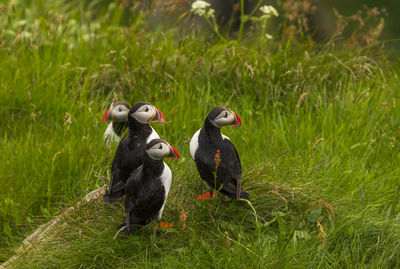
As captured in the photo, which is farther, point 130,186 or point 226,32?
point 226,32

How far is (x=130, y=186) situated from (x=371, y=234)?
1433 mm

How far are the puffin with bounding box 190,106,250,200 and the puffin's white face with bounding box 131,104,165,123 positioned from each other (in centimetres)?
A: 28

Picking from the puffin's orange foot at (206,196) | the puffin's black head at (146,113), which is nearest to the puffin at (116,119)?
the puffin's black head at (146,113)

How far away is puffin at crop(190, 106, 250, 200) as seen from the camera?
307 cm

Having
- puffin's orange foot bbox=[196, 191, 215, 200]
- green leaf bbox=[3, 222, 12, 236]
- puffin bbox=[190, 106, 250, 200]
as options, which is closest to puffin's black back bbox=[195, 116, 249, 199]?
puffin bbox=[190, 106, 250, 200]

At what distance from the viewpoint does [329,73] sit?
16.3 feet

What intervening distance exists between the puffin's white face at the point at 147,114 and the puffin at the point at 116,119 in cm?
92

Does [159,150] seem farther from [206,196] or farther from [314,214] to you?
[314,214]

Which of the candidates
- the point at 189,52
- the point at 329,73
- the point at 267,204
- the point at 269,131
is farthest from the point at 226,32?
the point at 267,204

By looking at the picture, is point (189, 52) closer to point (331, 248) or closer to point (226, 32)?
point (226, 32)

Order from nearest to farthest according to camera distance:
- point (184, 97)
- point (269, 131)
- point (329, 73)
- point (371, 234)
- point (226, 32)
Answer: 1. point (371, 234)
2. point (269, 131)
3. point (184, 97)
4. point (329, 73)
5. point (226, 32)

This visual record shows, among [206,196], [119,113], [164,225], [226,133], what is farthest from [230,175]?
[119,113]

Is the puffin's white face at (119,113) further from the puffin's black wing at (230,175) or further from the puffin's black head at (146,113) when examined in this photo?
the puffin's black wing at (230,175)

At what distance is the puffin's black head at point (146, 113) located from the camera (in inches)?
123
